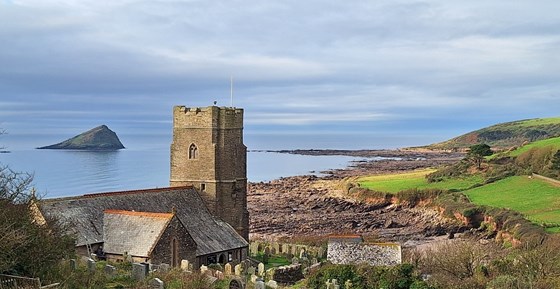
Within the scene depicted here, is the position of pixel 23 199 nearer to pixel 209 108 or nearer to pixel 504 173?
pixel 209 108

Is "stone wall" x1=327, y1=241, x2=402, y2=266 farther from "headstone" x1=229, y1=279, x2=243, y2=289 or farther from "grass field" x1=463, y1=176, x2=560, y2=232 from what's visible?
"grass field" x1=463, y1=176, x2=560, y2=232

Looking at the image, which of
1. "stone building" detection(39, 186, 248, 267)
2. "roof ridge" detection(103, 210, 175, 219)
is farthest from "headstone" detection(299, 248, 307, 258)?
"roof ridge" detection(103, 210, 175, 219)

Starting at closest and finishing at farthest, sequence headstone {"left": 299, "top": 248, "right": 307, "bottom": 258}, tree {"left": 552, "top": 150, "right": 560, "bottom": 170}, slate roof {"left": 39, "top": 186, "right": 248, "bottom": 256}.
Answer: slate roof {"left": 39, "top": 186, "right": 248, "bottom": 256} → headstone {"left": 299, "top": 248, "right": 307, "bottom": 258} → tree {"left": 552, "top": 150, "right": 560, "bottom": 170}

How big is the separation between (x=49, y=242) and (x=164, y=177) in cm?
9183

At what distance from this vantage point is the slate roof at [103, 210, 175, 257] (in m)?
28.7

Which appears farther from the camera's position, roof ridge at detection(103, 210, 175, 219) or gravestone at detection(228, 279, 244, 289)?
roof ridge at detection(103, 210, 175, 219)

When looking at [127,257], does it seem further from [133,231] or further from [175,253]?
[175,253]

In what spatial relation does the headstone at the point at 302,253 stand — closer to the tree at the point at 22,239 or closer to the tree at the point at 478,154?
the tree at the point at 22,239

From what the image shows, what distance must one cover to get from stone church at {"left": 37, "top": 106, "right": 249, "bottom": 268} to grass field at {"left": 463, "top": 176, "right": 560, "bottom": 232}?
21364mm

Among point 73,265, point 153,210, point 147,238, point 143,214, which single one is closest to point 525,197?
point 153,210

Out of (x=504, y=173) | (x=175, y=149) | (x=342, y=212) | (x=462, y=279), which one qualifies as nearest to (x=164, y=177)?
(x=342, y=212)

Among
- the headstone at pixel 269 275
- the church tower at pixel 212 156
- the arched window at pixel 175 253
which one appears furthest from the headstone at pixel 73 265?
the church tower at pixel 212 156

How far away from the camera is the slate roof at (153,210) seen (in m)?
29.4

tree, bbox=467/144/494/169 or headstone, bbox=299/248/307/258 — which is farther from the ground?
tree, bbox=467/144/494/169
